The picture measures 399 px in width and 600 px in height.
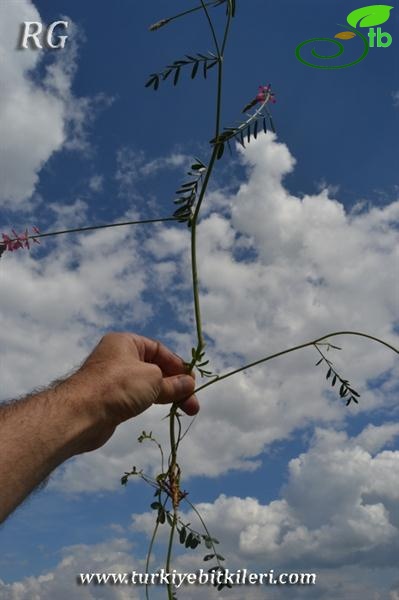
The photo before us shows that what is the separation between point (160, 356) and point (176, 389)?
0.33m

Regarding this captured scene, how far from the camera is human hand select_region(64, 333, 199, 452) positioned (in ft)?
9.74

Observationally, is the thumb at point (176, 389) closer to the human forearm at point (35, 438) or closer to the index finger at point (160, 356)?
the index finger at point (160, 356)

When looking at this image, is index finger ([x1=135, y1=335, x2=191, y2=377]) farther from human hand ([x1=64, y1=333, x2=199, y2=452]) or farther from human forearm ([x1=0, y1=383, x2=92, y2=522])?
human forearm ([x1=0, y1=383, x2=92, y2=522])

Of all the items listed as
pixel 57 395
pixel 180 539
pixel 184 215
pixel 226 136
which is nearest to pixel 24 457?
pixel 57 395

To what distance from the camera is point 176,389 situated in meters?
3.15

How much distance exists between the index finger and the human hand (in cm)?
7

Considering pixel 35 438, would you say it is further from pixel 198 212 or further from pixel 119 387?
pixel 198 212

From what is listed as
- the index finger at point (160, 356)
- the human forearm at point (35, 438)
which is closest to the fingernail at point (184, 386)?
the index finger at point (160, 356)

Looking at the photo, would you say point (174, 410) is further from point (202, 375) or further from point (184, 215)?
point (184, 215)

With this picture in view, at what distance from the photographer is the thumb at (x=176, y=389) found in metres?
3.13

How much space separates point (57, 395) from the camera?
114 inches

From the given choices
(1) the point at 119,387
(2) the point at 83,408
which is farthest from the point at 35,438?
(1) the point at 119,387

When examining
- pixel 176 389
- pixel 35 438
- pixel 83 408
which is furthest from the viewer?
pixel 176 389

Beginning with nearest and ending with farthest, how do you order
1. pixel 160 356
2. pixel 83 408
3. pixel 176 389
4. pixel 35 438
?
pixel 35 438 < pixel 83 408 < pixel 176 389 < pixel 160 356
